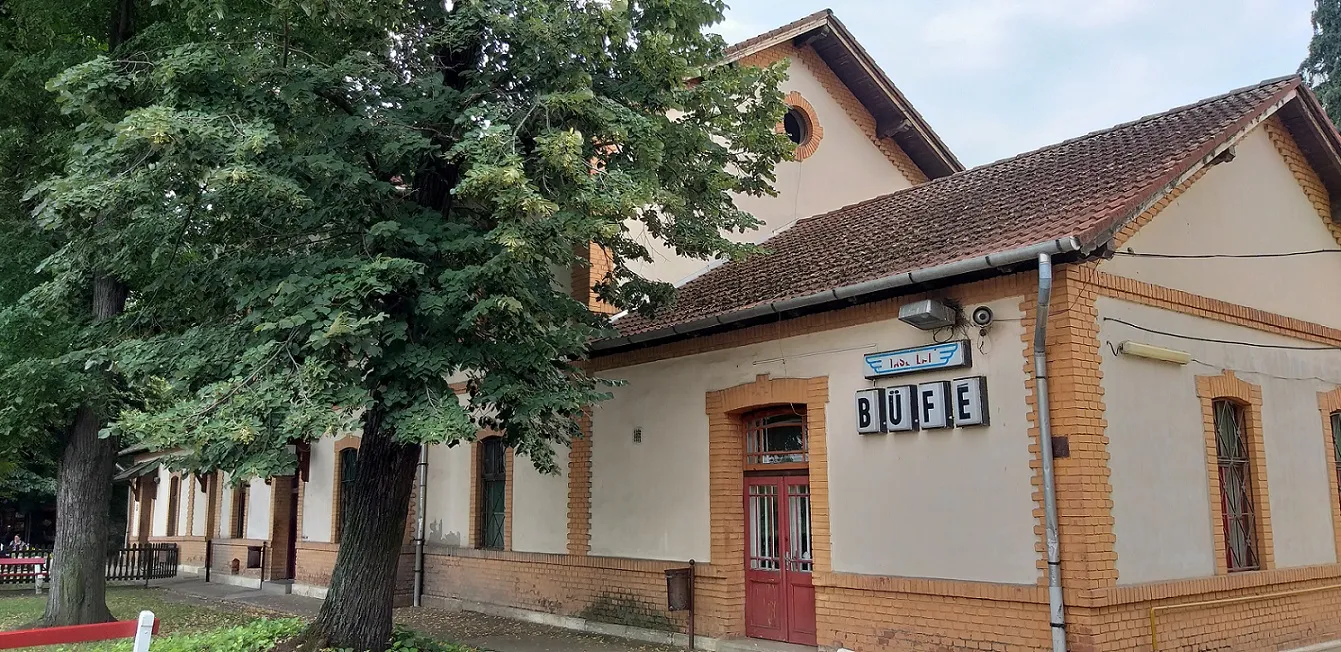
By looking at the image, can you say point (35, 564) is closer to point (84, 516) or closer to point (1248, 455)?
point (84, 516)

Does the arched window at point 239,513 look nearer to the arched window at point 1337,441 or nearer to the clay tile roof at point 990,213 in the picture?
the clay tile roof at point 990,213

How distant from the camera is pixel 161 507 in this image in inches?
1062

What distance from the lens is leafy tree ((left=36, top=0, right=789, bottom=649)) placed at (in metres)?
7.52

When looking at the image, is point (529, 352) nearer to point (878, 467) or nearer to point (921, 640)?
point (878, 467)

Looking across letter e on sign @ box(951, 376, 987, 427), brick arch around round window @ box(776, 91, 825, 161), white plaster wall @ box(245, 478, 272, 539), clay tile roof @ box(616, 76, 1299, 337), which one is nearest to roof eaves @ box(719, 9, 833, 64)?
brick arch around round window @ box(776, 91, 825, 161)

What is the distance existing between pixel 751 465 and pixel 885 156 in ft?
26.0

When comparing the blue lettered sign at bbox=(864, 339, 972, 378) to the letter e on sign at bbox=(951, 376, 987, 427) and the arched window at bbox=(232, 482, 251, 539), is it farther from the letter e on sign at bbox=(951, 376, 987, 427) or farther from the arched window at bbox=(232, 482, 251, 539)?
the arched window at bbox=(232, 482, 251, 539)

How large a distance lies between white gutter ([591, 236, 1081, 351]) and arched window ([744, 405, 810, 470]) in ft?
3.69

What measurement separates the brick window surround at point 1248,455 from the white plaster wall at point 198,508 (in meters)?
21.4

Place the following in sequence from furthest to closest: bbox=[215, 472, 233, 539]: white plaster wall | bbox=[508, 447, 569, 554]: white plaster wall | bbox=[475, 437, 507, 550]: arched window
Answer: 1. bbox=[215, 472, 233, 539]: white plaster wall
2. bbox=[475, 437, 507, 550]: arched window
3. bbox=[508, 447, 569, 554]: white plaster wall

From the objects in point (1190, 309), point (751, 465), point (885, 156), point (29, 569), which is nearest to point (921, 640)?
point (751, 465)

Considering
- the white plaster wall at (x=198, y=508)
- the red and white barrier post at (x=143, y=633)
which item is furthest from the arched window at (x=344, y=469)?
the red and white barrier post at (x=143, y=633)

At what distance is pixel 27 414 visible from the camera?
11148 millimetres

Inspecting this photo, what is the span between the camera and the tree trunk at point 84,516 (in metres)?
11.8
